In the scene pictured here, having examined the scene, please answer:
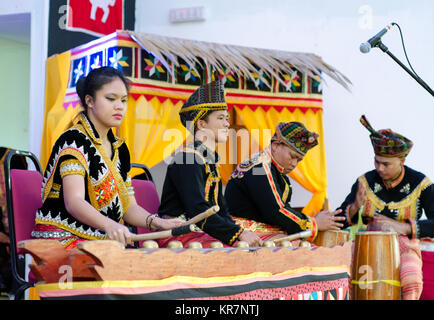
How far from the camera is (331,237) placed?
136 inches

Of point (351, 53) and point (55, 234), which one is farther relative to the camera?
point (351, 53)

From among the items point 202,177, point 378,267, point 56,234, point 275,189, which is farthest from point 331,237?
point 56,234

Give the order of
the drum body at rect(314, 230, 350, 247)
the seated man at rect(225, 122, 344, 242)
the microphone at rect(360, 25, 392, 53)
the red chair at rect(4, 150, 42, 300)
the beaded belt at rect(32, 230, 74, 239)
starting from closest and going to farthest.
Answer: the beaded belt at rect(32, 230, 74, 239) → the red chair at rect(4, 150, 42, 300) → the microphone at rect(360, 25, 392, 53) → the drum body at rect(314, 230, 350, 247) → the seated man at rect(225, 122, 344, 242)

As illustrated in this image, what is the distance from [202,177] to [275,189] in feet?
2.05

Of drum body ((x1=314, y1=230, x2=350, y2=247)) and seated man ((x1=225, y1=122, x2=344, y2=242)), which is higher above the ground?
seated man ((x1=225, y1=122, x2=344, y2=242))

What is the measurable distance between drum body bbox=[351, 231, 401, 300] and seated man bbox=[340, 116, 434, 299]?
61cm

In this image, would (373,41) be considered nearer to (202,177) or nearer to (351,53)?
(202,177)

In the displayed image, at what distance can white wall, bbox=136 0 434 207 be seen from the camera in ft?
20.2

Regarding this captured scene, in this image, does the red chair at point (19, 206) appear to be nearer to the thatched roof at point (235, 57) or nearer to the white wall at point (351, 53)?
the thatched roof at point (235, 57)

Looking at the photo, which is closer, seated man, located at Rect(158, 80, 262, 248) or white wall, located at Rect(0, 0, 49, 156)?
seated man, located at Rect(158, 80, 262, 248)

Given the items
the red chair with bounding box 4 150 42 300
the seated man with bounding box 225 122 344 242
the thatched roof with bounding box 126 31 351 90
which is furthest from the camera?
the thatched roof with bounding box 126 31 351 90

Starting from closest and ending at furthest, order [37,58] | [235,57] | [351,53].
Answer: [235,57], [37,58], [351,53]

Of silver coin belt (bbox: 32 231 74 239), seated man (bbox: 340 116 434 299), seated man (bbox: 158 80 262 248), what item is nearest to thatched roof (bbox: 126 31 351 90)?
seated man (bbox: 340 116 434 299)

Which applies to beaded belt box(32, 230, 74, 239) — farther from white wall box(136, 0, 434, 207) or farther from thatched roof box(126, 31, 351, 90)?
white wall box(136, 0, 434, 207)
